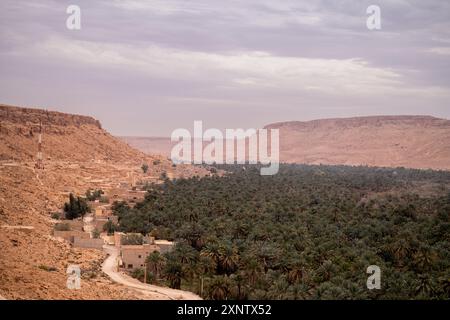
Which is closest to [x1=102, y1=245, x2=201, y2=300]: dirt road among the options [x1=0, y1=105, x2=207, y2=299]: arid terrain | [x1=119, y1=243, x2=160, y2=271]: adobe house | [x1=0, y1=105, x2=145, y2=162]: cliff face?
[x1=0, y1=105, x2=207, y2=299]: arid terrain

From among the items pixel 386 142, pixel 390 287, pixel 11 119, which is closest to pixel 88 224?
pixel 390 287

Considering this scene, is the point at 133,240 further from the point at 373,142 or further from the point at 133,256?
the point at 373,142

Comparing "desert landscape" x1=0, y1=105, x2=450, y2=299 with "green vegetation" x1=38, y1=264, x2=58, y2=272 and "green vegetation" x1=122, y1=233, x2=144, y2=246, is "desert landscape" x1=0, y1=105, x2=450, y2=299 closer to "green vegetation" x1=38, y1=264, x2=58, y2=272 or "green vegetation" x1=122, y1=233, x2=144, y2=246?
"green vegetation" x1=38, y1=264, x2=58, y2=272

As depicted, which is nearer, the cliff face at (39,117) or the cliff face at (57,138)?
the cliff face at (57,138)

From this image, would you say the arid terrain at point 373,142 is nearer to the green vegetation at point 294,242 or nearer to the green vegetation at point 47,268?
the green vegetation at point 294,242

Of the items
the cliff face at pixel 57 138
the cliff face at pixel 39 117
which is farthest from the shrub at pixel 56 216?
the cliff face at pixel 39 117

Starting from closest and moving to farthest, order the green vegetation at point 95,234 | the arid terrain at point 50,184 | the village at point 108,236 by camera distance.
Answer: the arid terrain at point 50,184
the village at point 108,236
the green vegetation at point 95,234
